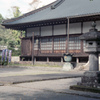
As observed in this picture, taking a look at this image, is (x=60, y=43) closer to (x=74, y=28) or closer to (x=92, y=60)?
(x=74, y=28)

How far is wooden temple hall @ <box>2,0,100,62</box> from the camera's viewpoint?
21.9 meters

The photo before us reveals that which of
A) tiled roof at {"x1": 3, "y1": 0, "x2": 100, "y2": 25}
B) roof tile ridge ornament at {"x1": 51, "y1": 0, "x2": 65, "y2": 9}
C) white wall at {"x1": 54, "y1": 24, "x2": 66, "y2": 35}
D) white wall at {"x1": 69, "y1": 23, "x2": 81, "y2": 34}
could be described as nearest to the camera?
tiled roof at {"x1": 3, "y1": 0, "x2": 100, "y2": 25}

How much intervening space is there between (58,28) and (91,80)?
16677mm

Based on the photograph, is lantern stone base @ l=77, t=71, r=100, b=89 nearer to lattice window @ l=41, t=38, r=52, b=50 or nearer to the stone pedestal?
the stone pedestal

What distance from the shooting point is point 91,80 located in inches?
305

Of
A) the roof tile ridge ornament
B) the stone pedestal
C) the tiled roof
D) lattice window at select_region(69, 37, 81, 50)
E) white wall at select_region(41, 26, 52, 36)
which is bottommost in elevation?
the stone pedestal

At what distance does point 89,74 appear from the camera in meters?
7.89

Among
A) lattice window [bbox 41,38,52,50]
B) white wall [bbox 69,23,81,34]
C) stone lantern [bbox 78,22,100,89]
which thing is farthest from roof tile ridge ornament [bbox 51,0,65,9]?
stone lantern [bbox 78,22,100,89]

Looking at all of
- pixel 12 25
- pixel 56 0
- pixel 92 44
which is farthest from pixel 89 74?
pixel 56 0

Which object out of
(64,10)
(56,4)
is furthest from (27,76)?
(56,4)

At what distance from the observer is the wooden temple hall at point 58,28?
72.0 ft

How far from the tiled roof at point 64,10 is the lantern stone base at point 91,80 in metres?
12.6

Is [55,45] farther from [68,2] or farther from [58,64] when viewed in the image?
[68,2]

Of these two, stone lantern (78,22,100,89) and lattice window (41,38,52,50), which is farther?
lattice window (41,38,52,50)
